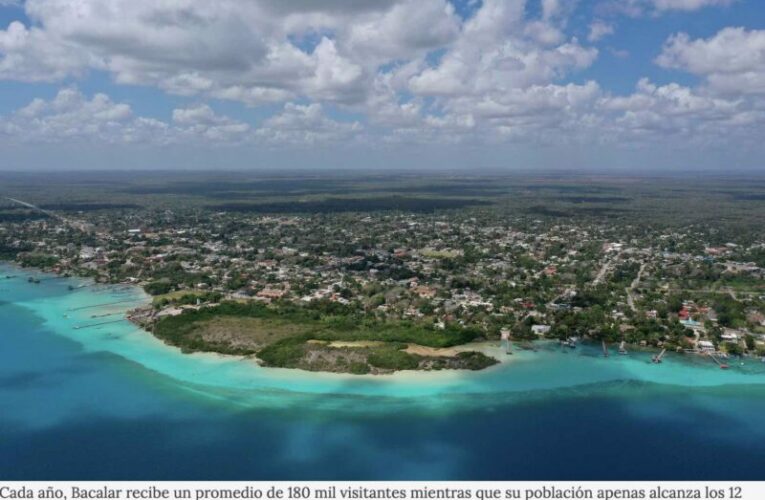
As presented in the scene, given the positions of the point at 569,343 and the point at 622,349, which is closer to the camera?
the point at 622,349

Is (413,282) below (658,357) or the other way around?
the other way around

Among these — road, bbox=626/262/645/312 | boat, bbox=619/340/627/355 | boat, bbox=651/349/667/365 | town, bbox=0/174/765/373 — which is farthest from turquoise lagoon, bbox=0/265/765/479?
road, bbox=626/262/645/312

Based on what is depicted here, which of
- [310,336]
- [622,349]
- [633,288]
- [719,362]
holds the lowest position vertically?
[719,362]

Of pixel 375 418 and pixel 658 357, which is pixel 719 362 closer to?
pixel 658 357

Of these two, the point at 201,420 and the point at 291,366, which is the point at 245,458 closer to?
the point at 201,420

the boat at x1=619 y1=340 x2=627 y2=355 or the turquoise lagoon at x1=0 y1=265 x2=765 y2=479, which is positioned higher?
the boat at x1=619 y1=340 x2=627 y2=355

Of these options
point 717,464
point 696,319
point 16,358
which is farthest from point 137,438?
point 696,319

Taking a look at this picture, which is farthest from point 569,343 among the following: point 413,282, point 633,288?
point 413,282

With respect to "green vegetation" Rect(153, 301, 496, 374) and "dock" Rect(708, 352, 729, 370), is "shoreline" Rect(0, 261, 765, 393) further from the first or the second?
"green vegetation" Rect(153, 301, 496, 374)
